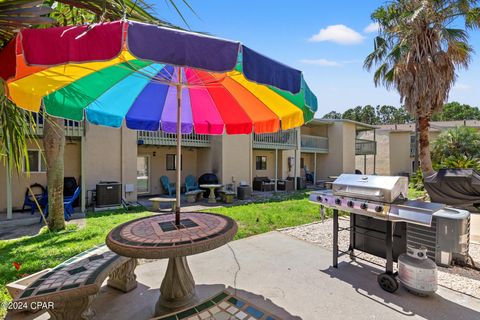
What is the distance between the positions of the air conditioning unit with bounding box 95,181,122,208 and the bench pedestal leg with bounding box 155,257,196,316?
8.24 meters

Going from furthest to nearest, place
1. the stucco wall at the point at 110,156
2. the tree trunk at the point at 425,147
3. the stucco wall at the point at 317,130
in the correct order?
the stucco wall at the point at 317,130, the tree trunk at the point at 425,147, the stucco wall at the point at 110,156

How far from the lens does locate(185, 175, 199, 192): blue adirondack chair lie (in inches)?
518

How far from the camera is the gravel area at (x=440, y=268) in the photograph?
12.5 feet

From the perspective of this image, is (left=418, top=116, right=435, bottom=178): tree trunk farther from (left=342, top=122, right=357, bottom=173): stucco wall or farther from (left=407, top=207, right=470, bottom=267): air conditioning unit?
(left=407, top=207, right=470, bottom=267): air conditioning unit

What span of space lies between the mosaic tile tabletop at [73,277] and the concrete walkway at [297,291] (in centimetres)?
65

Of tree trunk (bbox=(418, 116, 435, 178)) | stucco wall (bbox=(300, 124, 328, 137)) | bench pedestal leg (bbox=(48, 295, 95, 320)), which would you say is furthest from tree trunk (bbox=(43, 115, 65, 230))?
stucco wall (bbox=(300, 124, 328, 137))

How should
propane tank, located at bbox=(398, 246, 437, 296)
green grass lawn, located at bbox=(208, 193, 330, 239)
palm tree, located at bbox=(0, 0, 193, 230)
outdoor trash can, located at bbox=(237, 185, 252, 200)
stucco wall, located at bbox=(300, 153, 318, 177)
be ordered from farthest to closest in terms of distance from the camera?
stucco wall, located at bbox=(300, 153, 318, 177), outdoor trash can, located at bbox=(237, 185, 252, 200), green grass lawn, located at bbox=(208, 193, 330, 239), propane tank, located at bbox=(398, 246, 437, 296), palm tree, located at bbox=(0, 0, 193, 230)

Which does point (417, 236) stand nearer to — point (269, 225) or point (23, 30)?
point (269, 225)

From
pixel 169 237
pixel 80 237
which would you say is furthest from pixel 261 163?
pixel 169 237

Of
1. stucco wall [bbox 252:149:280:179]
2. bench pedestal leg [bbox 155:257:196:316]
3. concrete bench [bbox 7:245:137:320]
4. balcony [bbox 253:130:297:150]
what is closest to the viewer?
concrete bench [bbox 7:245:137:320]

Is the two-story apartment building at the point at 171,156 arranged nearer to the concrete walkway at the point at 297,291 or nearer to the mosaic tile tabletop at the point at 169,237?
the mosaic tile tabletop at the point at 169,237

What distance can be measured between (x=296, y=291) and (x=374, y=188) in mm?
1862

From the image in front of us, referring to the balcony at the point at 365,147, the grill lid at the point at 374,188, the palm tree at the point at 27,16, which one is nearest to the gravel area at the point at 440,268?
the grill lid at the point at 374,188

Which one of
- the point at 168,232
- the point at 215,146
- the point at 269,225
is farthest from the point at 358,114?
the point at 168,232
